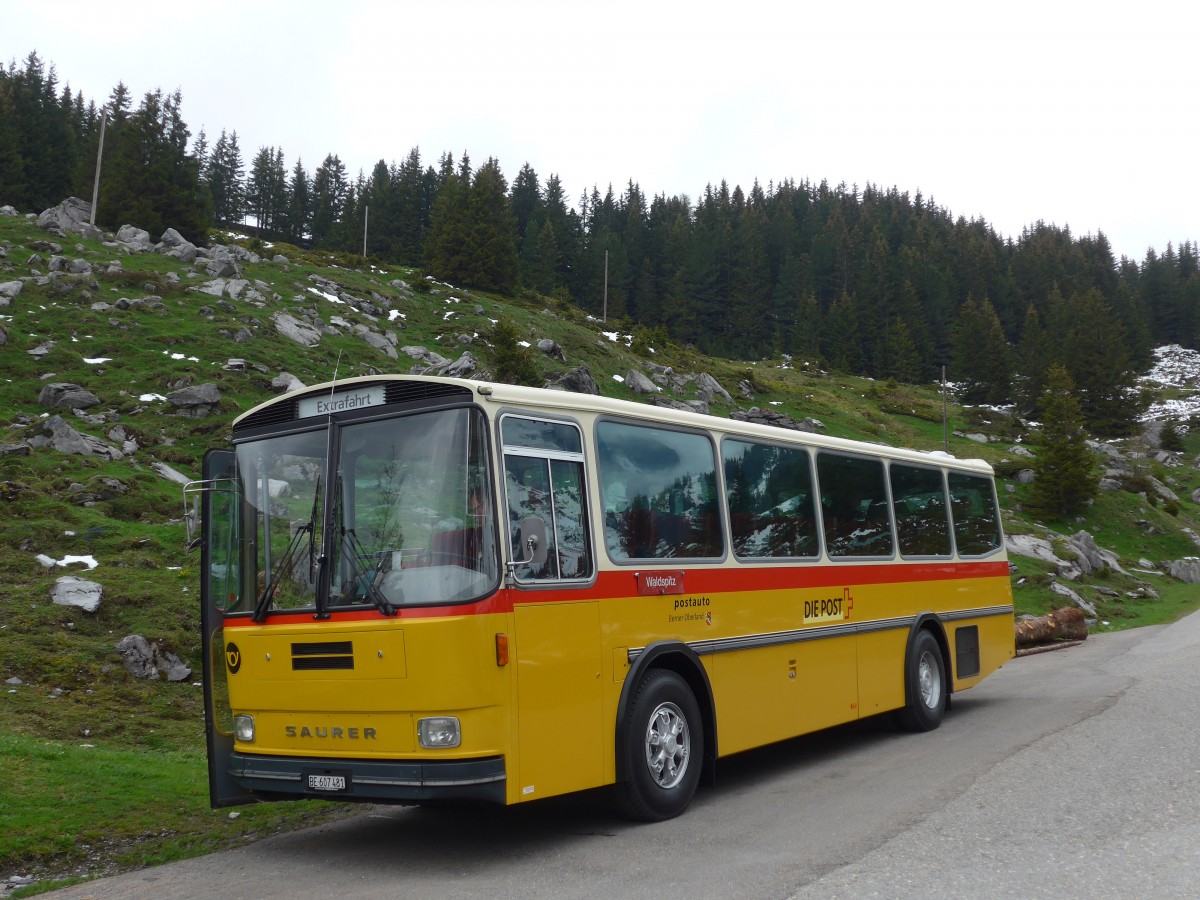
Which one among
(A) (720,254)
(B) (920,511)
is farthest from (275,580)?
(A) (720,254)

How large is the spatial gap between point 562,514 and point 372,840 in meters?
2.89

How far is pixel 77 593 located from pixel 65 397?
1615 cm

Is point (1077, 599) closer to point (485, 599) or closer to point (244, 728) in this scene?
point (485, 599)

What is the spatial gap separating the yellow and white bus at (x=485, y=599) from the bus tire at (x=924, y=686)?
9.34ft

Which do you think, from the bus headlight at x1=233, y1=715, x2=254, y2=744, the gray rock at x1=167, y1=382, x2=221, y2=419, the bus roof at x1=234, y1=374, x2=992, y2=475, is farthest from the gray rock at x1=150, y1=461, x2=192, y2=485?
the bus headlight at x1=233, y1=715, x2=254, y2=744

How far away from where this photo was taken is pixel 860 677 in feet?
37.8

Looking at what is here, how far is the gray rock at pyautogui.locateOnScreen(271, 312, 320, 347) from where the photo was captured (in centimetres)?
4131

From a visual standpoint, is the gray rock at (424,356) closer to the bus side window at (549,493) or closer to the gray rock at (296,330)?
the gray rock at (296,330)

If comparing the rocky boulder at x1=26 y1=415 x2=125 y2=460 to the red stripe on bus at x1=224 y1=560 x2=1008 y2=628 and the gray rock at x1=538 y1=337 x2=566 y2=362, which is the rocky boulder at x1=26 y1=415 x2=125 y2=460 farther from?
the gray rock at x1=538 y1=337 x2=566 y2=362

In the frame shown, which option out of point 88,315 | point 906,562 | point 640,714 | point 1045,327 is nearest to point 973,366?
point 1045,327

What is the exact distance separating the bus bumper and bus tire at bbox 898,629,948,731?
7.24 m

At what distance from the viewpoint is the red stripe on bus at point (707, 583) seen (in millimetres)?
6895

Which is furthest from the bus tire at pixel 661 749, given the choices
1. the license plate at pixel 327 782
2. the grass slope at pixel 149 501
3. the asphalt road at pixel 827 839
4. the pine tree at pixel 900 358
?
the pine tree at pixel 900 358

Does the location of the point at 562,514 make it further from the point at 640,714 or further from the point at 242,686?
the point at 242,686
